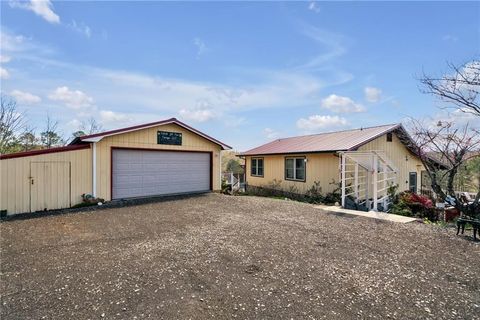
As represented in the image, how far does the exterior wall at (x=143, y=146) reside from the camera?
10336 millimetres

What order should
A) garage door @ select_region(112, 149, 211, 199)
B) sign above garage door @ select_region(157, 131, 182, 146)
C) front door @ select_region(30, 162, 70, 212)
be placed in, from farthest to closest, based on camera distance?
sign above garage door @ select_region(157, 131, 182, 146) → garage door @ select_region(112, 149, 211, 199) → front door @ select_region(30, 162, 70, 212)

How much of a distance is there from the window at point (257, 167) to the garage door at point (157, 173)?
184 inches

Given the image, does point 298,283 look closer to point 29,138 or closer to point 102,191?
point 102,191

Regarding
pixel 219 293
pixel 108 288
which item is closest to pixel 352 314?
pixel 219 293

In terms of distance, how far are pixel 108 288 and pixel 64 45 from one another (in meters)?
10.6

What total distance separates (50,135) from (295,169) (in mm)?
20519

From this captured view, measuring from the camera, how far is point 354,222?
7.91m

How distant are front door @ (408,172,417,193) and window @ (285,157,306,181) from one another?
6900mm

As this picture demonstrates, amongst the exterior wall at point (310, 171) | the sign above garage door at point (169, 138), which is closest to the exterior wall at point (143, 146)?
the sign above garage door at point (169, 138)

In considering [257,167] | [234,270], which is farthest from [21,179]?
[257,167]

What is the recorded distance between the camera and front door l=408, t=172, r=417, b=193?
15.8 metres

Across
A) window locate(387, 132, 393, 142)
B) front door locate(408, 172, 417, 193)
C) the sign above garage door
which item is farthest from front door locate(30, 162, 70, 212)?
front door locate(408, 172, 417, 193)

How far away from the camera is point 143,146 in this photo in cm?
1152

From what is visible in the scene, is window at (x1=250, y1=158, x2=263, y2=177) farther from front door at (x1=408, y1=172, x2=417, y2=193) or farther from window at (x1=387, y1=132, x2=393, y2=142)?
front door at (x1=408, y1=172, x2=417, y2=193)
